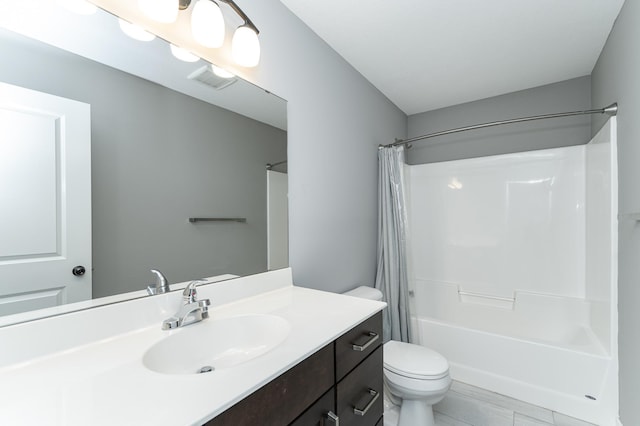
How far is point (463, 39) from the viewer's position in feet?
5.96

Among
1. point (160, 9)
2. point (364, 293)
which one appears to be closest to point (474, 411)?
point (364, 293)

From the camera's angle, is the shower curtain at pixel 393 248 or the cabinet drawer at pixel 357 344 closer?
the cabinet drawer at pixel 357 344

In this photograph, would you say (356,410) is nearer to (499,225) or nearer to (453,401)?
(453,401)

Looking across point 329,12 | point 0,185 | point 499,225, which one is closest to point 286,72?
point 329,12

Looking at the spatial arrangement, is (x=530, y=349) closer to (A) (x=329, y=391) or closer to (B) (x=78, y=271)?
(A) (x=329, y=391)

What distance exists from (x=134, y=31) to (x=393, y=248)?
2.04 metres

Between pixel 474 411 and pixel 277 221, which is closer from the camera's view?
pixel 277 221

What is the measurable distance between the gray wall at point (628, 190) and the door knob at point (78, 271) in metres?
2.25

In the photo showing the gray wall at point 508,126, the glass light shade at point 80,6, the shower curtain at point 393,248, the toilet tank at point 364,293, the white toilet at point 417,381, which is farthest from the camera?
the gray wall at point 508,126

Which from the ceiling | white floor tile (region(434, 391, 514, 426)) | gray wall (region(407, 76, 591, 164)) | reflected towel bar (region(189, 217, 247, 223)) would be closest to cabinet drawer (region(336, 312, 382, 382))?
reflected towel bar (region(189, 217, 247, 223))

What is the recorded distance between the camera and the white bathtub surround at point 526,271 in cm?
170

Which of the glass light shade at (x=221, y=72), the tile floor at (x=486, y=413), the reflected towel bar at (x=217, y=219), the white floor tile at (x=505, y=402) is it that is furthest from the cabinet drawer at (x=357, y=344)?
the white floor tile at (x=505, y=402)

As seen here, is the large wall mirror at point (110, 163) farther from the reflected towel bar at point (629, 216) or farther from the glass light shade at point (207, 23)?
the reflected towel bar at point (629, 216)

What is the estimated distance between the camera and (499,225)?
8.32 ft
